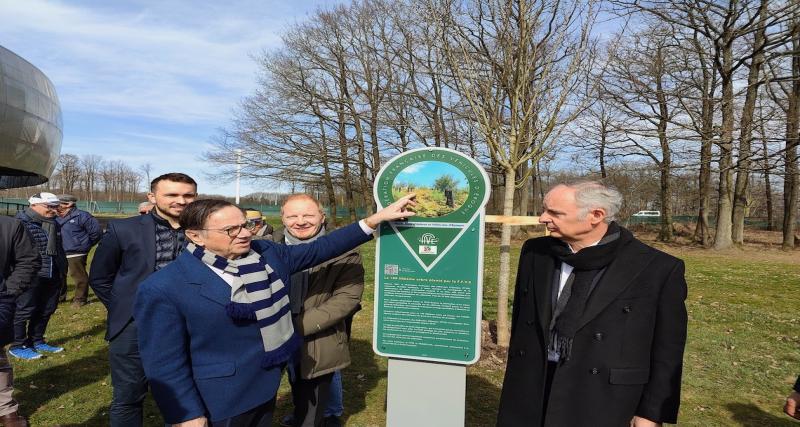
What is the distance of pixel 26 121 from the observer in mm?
27406

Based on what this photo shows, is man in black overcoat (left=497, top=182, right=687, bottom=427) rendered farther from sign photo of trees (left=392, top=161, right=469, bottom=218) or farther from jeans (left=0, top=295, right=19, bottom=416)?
jeans (left=0, top=295, right=19, bottom=416)

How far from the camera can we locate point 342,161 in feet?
77.3

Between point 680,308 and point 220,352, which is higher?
point 680,308

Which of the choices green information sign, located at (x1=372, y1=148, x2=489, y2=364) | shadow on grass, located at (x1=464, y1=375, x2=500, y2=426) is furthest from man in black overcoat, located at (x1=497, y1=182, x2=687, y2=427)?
shadow on grass, located at (x1=464, y1=375, x2=500, y2=426)

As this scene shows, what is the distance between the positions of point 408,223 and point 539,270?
79 cm

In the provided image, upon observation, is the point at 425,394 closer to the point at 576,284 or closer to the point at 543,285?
the point at 543,285

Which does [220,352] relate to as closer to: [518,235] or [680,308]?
[680,308]

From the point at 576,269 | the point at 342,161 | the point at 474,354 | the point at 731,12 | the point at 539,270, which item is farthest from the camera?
the point at 342,161

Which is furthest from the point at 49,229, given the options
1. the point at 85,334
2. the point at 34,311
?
the point at 85,334

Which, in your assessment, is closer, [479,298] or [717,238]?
[479,298]

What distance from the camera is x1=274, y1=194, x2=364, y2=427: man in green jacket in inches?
112

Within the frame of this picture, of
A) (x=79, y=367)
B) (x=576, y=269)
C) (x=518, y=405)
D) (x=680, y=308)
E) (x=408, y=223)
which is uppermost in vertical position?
(x=408, y=223)

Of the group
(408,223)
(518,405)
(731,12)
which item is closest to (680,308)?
(518,405)

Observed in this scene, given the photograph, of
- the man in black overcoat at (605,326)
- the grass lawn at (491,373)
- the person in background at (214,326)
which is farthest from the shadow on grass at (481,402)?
the person in background at (214,326)
